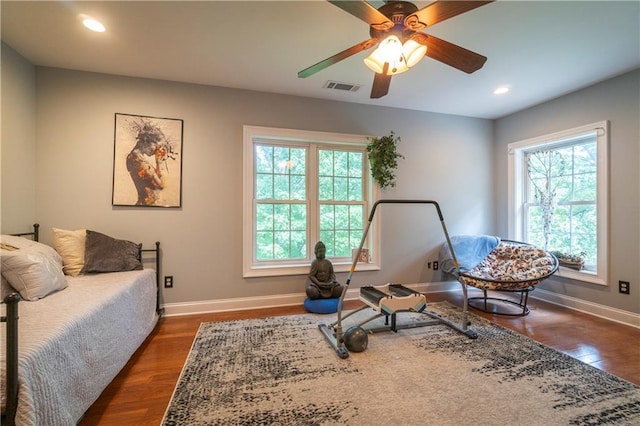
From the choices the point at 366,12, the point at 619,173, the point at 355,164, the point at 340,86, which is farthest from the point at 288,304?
the point at 619,173

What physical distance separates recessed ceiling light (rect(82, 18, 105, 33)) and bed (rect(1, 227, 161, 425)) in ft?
5.61

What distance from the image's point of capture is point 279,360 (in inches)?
84.7

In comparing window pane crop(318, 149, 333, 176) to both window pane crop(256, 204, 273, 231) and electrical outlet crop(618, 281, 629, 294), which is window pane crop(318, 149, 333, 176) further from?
electrical outlet crop(618, 281, 629, 294)

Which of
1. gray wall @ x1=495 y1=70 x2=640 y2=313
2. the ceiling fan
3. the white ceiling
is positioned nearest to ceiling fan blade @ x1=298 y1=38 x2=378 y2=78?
the ceiling fan

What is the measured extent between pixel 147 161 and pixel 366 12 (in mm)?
2638

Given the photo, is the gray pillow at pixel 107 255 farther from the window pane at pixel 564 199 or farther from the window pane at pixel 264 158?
the window pane at pixel 564 199

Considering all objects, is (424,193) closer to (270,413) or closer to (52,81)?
(270,413)

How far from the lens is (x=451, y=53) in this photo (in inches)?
71.1

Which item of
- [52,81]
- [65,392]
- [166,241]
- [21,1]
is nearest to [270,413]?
[65,392]

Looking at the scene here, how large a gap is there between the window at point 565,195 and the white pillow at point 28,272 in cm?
509

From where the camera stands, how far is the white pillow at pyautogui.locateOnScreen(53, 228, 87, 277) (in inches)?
99.3

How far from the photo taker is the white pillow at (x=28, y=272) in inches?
70.1

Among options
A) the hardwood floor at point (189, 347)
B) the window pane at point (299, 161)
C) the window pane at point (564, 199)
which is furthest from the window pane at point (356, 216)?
the window pane at point (564, 199)

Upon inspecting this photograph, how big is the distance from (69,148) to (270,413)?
10.2 feet
